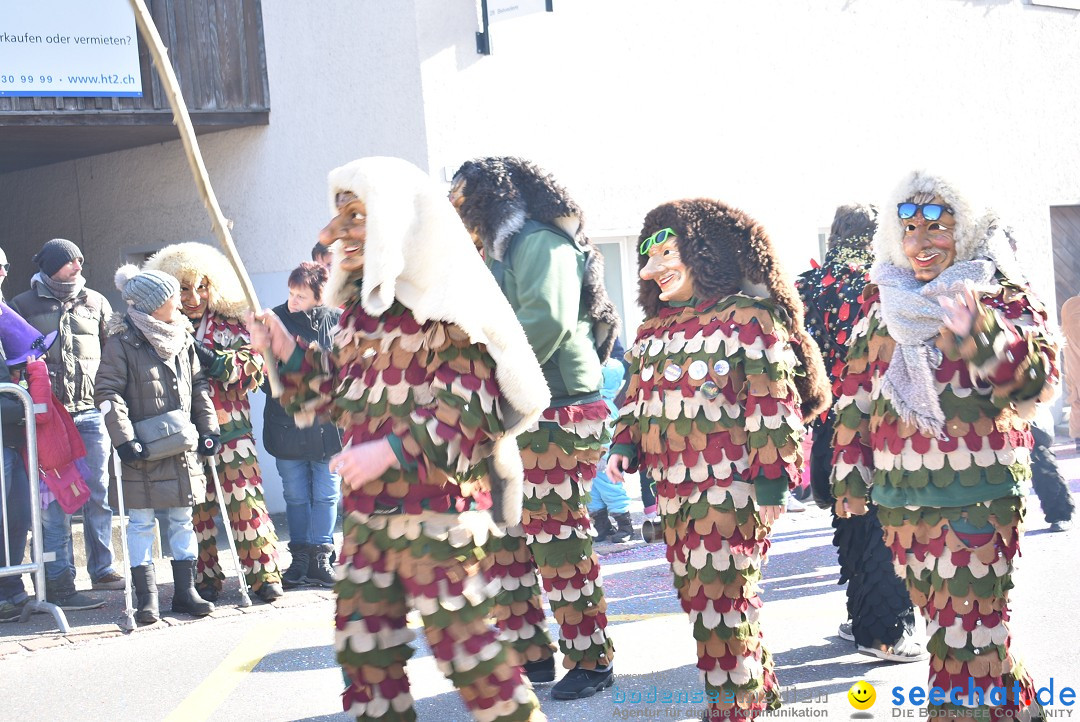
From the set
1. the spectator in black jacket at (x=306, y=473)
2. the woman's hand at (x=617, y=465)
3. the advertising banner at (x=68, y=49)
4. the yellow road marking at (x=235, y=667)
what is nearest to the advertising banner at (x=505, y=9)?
the advertising banner at (x=68, y=49)

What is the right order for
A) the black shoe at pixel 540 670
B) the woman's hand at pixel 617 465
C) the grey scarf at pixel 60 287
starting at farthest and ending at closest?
the grey scarf at pixel 60 287
the black shoe at pixel 540 670
the woman's hand at pixel 617 465

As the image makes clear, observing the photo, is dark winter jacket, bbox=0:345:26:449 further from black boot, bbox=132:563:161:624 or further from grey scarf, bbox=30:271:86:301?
black boot, bbox=132:563:161:624

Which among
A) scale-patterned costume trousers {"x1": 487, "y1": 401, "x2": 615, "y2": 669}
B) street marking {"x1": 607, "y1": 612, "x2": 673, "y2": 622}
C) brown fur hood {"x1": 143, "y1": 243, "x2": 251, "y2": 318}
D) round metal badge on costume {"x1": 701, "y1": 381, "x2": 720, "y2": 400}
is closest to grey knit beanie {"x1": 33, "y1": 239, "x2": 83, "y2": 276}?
brown fur hood {"x1": 143, "y1": 243, "x2": 251, "y2": 318}

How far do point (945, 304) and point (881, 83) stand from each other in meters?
9.48

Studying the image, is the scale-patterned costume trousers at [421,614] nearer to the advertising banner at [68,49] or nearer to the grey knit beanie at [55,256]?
the grey knit beanie at [55,256]

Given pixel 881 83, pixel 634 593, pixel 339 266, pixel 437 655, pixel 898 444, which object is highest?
pixel 881 83

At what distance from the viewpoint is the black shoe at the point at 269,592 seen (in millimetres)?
7246

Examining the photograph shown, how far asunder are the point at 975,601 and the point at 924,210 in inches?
52.2

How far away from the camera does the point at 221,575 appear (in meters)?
7.39

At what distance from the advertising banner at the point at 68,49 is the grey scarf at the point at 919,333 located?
771cm

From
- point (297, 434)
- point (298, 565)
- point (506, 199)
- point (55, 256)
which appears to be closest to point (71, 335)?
point (55, 256)

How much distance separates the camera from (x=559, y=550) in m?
5.05

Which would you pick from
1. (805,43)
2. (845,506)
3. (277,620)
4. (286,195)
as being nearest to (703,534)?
(845,506)

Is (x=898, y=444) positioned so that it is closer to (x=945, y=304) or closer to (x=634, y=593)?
(x=945, y=304)
